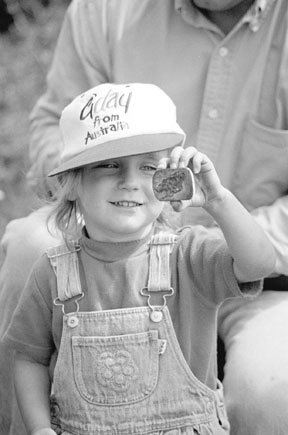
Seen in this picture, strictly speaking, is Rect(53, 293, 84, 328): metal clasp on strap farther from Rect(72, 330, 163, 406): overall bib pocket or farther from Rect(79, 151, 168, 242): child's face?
Rect(79, 151, 168, 242): child's face

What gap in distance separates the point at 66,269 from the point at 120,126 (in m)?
0.33

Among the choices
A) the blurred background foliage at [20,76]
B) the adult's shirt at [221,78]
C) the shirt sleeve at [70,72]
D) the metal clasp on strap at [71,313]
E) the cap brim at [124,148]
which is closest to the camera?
the cap brim at [124,148]

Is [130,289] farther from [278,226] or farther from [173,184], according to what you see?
[278,226]

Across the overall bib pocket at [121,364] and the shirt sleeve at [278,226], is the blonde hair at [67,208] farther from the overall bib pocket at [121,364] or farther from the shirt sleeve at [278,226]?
the shirt sleeve at [278,226]

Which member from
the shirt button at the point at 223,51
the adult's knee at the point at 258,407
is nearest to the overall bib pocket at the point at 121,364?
the adult's knee at the point at 258,407

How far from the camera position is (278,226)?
7.51ft

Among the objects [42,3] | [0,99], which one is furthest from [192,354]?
[42,3]

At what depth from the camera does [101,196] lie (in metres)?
1.87

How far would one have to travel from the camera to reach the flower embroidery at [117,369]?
6.20 ft

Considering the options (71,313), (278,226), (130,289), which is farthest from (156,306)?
(278,226)

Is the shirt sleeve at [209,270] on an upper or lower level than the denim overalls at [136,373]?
upper

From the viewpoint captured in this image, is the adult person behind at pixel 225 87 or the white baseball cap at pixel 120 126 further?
the adult person behind at pixel 225 87

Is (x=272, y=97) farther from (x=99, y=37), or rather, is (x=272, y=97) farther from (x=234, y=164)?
(x=99, y=37)

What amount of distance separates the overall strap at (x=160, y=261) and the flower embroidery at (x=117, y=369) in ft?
0.48
